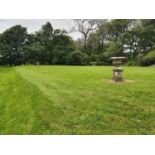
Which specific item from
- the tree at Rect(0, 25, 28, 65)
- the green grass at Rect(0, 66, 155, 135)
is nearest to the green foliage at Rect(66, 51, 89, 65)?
the tree at Rect(0, 25, 28, 65)

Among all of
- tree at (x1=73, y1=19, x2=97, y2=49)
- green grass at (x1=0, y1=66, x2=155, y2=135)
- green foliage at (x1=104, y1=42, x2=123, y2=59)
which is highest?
tree at (x1=73, y1=19, x2=97, y2=49)

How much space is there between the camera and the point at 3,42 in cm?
1256

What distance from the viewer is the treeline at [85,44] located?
10273 mm

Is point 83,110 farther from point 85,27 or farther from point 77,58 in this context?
point 77,58

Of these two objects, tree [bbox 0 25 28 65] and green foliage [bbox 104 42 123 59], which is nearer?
green foliage [bbox 104 42 123 59]

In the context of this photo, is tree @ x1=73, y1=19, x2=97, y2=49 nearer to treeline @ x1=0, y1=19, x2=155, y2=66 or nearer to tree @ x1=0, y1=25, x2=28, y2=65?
treeline @ x1=0, y1=19, x2=155, y2=66

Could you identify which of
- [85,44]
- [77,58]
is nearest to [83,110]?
[85,44]

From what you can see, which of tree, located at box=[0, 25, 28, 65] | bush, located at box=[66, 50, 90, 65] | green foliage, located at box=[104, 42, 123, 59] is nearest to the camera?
green foliage, located at box=[104, 42, 123, 59]

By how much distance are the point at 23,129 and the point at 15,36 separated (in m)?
10.2

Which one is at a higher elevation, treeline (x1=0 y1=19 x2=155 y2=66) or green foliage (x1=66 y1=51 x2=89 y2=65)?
treeline (x1=0 y1=19 x2=155 y2=66)

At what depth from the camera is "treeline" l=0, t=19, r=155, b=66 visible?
10.3 m

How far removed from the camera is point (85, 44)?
44.5 feet

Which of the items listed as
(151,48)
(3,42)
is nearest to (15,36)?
(3,42)
